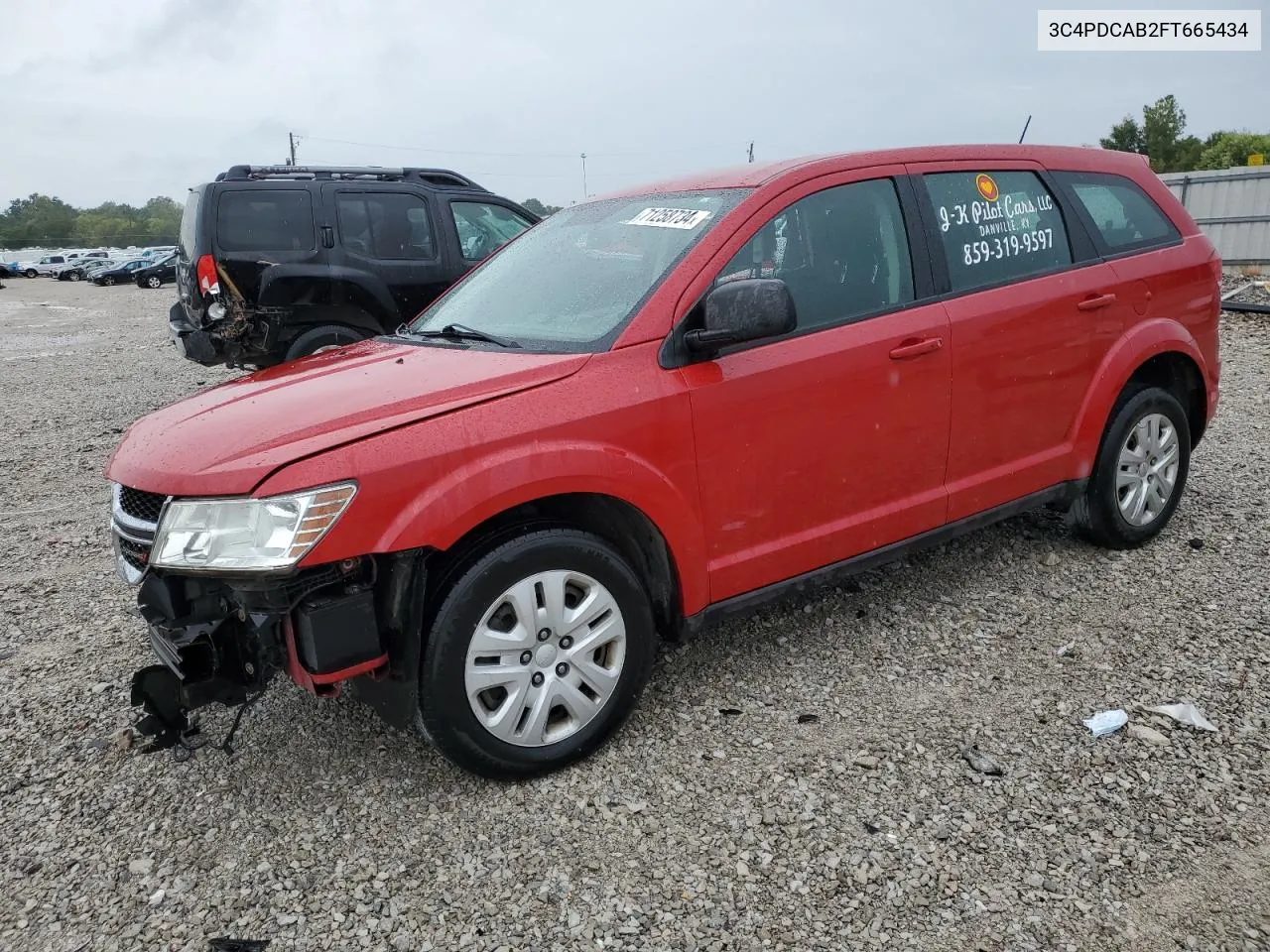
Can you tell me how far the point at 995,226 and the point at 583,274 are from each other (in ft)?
5.64

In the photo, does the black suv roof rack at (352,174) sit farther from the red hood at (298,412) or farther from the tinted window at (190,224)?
the red hood at (298,412)

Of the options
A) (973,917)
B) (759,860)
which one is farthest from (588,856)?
(973,917)

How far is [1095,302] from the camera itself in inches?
162

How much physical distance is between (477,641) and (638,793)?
697 millimetres

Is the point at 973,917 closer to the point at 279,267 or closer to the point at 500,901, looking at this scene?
the point at 500,901

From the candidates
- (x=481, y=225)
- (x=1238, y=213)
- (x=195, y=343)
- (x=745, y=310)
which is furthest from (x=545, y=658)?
(x=1238, y=213)

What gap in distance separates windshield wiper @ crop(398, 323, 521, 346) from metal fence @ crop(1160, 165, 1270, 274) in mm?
15863

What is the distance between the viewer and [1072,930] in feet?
7.68

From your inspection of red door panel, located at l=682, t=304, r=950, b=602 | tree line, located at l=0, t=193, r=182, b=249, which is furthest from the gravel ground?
tree line, located at l=0, t=193, r=182, b=249

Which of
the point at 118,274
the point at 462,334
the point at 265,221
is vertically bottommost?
the point at 462,334

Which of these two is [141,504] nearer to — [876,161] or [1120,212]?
[876,161]

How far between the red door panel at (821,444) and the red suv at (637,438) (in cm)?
1

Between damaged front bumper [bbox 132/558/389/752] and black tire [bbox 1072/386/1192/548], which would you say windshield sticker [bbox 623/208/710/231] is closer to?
damaged front bumper [bbox 132/558/389/752]

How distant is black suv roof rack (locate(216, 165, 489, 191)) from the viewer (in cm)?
848
